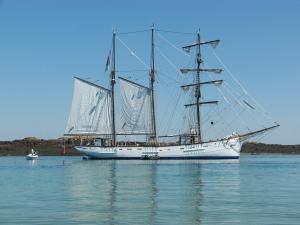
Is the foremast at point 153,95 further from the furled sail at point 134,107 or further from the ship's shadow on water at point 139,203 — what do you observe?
the ship's shadow on water at point 139,203

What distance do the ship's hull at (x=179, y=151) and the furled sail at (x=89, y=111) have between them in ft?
23.3

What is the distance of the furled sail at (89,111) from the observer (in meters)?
126

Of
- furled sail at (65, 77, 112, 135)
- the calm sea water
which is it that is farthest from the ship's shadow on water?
furled sail at (65, 77, 112, 135)

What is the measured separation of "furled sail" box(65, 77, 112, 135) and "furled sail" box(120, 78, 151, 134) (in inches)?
140

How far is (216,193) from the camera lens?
43.1m

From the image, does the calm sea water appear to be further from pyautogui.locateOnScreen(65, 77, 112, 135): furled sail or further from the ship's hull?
the ship's hull

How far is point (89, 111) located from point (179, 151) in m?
21.6

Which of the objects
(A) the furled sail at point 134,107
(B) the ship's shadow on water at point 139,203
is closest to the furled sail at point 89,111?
(A) the furled sail at point 134,107

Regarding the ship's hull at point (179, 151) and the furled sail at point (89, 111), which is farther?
the ship's hull at point (179, 151)

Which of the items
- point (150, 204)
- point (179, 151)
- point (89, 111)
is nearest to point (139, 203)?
point (150, 204)

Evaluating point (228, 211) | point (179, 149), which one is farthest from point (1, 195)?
point (179, 149)

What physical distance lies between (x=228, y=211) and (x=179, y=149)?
102 metres

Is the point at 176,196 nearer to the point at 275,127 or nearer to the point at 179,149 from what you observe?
the point at 275,127

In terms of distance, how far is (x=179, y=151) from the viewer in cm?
13412
